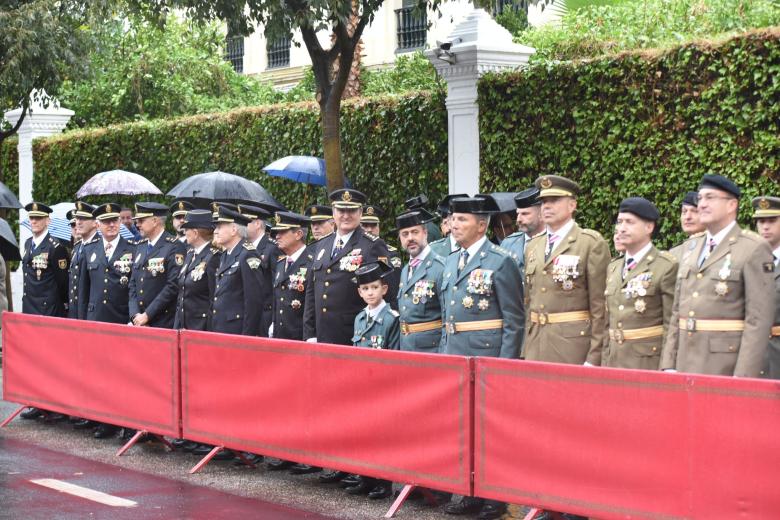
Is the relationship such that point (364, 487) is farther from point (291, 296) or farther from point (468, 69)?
point (468, 69)

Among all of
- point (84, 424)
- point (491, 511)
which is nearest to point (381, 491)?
point (491, 511)

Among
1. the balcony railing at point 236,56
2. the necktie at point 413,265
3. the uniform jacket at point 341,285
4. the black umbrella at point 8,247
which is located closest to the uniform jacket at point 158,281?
the uniform jacket at point 341,285

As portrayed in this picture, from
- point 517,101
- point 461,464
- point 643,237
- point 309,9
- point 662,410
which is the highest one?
point 309,9

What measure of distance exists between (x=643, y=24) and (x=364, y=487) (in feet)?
30.4

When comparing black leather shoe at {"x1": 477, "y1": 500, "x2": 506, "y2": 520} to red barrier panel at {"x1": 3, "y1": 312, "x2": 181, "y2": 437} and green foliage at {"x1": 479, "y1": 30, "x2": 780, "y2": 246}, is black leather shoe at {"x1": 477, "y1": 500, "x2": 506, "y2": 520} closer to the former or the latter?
red barrier panel at {"x1": 3, "y1": 312, "x2": 181, "y2": 437}

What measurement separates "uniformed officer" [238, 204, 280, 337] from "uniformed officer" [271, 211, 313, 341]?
0.70 feet

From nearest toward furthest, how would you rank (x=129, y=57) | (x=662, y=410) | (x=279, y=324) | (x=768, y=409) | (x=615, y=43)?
1. (x=768, y=409)
2. (x=662, y=410)
3. (x=279, y=324)
4. (x=615, y=43)
5. (x=129, y=57)

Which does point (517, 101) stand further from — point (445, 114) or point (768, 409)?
point (768, 409)

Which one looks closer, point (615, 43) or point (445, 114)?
point (445, 114)

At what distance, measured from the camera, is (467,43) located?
1340 centimetres

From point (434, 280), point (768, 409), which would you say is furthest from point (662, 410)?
point (434, 280)

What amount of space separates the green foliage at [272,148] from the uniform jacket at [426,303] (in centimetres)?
549

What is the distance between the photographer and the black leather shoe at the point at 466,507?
763 cm

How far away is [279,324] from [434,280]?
6.72 ft
